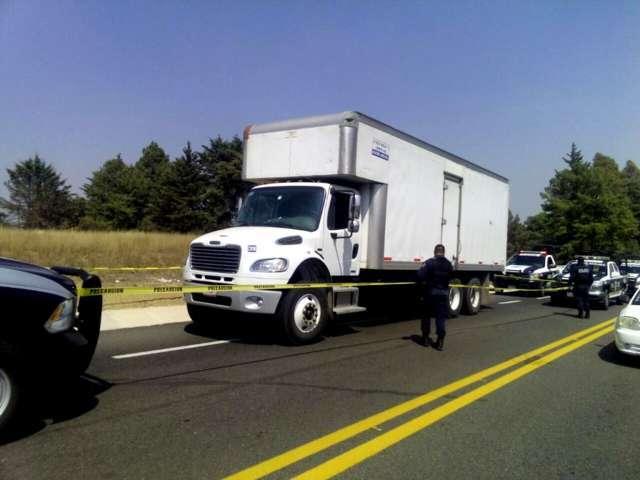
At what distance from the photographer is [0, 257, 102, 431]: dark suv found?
410 cm

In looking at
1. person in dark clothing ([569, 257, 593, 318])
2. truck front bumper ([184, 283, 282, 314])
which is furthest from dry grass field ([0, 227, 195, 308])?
person in dark clothing ([569, 257, 593, 318])

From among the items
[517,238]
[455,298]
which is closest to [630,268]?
[455,298]

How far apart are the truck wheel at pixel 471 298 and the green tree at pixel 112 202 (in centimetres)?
6849

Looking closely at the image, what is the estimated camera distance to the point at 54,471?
363 cm

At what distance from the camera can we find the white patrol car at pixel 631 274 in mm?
26016

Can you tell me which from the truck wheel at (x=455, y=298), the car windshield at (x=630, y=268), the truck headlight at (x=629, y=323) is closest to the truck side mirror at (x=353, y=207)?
the truck headlight at (x=629, y=323)

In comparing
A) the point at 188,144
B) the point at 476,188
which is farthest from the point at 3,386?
the point at 188,144

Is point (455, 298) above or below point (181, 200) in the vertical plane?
below

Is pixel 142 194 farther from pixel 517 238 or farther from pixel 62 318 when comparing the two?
pixel 62 318

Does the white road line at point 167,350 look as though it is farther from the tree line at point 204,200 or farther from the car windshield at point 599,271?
the car windshield at point 599,271

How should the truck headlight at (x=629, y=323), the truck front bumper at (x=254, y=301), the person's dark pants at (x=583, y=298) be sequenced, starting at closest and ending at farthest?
the truck front bumper at (x=254, y=301) → the truck headlight at (x=629, y=323) → the person's dark pants at (x=583, y=298)

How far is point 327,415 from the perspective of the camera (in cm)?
510

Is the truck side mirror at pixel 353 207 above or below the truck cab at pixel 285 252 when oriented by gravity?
above

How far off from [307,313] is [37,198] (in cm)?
9108
